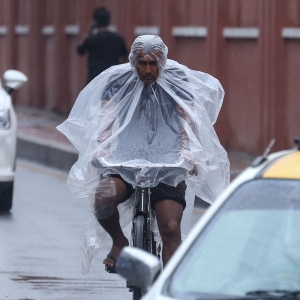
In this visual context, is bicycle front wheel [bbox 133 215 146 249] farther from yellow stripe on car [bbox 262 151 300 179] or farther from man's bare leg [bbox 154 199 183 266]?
yellow stripe on car [bbox 262 151 300 179]

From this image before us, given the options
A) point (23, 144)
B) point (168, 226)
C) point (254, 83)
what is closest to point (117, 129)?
point (168, 226)

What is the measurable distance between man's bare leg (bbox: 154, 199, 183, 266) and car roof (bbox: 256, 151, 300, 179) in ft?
5.29

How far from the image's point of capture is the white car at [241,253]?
154 inches

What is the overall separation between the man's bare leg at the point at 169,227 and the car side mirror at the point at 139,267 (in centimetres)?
190

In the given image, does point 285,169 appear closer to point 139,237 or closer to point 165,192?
point 139,237

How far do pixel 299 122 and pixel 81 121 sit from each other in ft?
25.4

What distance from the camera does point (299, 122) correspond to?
46.7 ft

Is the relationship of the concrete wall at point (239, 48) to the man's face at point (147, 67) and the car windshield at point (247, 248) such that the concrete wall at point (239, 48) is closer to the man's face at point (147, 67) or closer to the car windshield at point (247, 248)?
the man's face at point (147, 67)

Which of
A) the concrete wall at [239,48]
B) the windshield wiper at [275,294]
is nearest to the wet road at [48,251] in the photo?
the concrete wall at [239,48]

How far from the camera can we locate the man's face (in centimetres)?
629

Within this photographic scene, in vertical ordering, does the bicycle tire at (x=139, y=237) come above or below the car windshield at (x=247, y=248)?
below

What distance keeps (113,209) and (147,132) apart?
1.55ft

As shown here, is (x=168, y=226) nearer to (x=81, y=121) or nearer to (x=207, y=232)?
(x=81, y=121)

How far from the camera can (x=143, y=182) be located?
611cm
